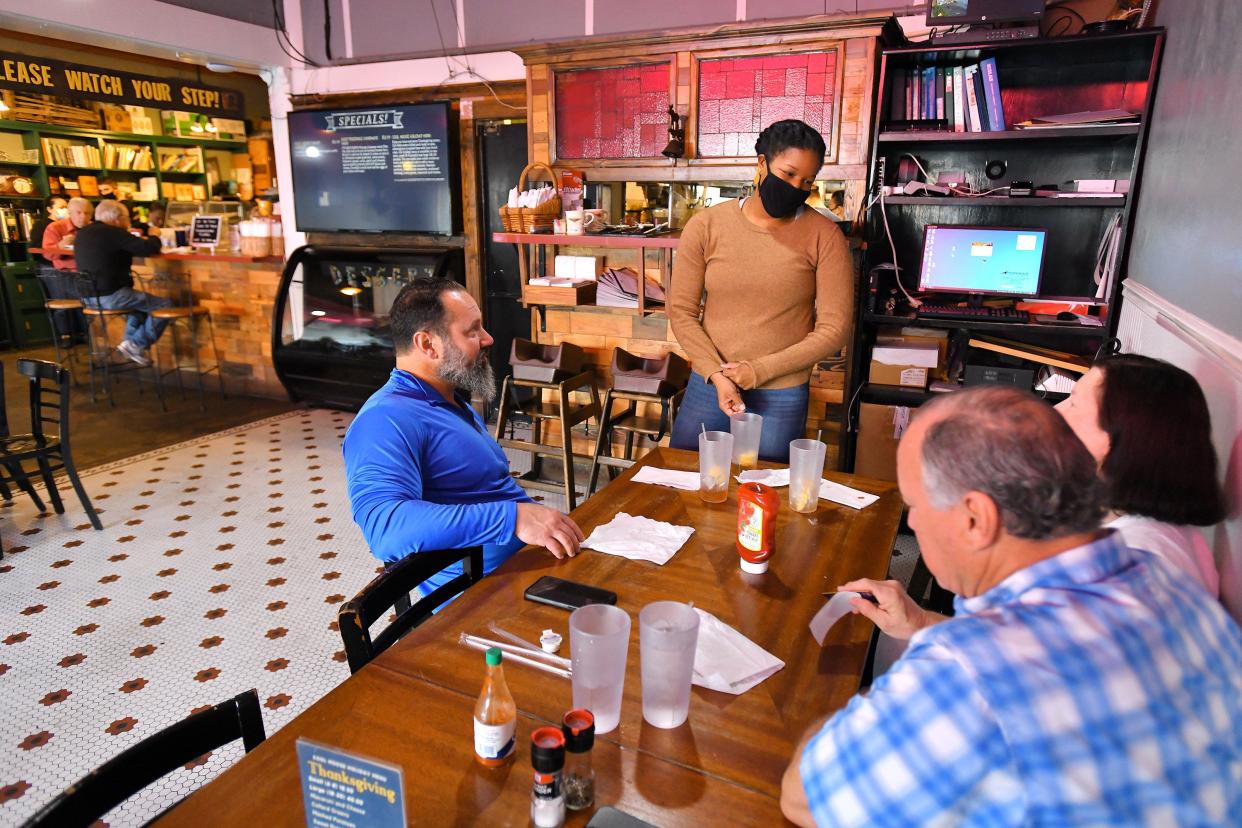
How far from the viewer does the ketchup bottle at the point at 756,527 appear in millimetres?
1506

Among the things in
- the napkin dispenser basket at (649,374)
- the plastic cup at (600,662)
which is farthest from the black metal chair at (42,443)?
the plastic cup at (600,662)

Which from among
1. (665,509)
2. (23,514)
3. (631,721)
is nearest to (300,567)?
(23,514)

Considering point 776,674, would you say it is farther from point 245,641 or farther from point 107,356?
point 107,356

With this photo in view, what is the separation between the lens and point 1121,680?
2.23 feet

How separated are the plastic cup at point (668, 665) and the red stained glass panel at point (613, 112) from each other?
3512 mm

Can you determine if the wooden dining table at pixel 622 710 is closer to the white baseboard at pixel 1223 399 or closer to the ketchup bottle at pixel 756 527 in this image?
the ketchup bottle at pixel 756 527

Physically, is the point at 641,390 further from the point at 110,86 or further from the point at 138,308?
the point at 138,308

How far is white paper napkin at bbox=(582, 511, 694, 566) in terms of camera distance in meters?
1.62

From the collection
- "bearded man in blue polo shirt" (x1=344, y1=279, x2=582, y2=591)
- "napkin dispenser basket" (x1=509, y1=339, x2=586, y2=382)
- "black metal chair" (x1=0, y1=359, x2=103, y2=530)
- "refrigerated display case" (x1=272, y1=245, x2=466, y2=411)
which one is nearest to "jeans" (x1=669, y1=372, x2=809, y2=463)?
"bearded man in blue polo shirt" (x1=344, y1=279, x2=582, y2=591)

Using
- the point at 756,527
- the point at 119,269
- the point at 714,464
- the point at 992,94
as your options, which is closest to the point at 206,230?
the point at 119,269

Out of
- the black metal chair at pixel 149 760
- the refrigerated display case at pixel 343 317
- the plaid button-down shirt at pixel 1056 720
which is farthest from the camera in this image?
the refrigerated display case at pixel 343 317

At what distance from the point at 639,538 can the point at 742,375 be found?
38.2 inches

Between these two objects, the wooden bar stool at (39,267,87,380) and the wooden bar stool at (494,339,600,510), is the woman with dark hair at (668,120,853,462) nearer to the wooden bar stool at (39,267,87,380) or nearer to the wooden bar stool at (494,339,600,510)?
the wooden bar stool at (494,339,600,510)

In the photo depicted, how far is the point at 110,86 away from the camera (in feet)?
16.5
